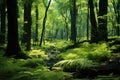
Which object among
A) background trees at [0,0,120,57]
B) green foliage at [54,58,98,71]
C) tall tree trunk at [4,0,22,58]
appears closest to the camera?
green foliage at [54,58,98,71]

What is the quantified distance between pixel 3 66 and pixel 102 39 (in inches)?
301

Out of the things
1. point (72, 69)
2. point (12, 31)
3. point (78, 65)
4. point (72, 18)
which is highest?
point (72, 18)

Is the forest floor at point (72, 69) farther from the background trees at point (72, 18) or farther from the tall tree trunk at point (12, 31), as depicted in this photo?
the tall tree trunk at point (12, 31)

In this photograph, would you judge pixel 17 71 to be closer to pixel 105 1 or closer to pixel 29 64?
pixel 29 64

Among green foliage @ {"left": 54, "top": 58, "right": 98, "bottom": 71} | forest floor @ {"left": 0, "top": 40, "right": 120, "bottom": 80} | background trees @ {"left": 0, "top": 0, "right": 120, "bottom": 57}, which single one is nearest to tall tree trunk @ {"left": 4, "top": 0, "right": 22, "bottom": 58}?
background trees @ {"left": 0, "top": 0, "right": 120, "bottom": 57}

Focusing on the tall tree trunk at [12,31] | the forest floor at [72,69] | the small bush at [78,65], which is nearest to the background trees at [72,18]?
the tall tree trunk at [12,31]

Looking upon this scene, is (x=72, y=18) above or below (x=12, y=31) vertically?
above

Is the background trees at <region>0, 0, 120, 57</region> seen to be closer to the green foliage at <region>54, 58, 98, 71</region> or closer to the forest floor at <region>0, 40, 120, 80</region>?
the forest floor at <region>0, 40, 120, 80</region>

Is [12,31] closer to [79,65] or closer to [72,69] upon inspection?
[72,69]

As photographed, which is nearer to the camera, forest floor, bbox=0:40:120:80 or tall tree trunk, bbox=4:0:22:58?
forest floor, bbox=0:40:120:80

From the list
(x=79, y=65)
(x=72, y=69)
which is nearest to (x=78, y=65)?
(x=79, y=65)

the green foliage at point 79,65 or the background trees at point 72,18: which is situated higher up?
the background trees at point 72,18

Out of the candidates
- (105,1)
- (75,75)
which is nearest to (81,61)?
(75,75)

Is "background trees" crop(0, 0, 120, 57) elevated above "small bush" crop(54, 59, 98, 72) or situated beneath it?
elevated above
